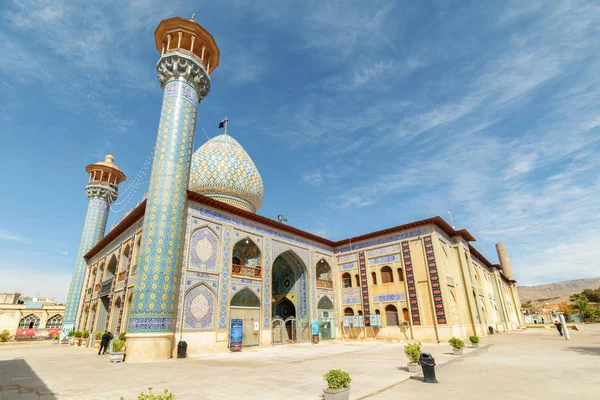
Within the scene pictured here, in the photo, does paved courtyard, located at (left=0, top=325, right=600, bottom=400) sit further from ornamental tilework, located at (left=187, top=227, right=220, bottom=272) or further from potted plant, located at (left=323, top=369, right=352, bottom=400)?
ornamental tilework, located at (left=187, top=227, right=220, bottom=272)

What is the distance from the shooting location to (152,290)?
496 inches

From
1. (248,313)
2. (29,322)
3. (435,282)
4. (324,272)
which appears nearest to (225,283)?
(248,313)

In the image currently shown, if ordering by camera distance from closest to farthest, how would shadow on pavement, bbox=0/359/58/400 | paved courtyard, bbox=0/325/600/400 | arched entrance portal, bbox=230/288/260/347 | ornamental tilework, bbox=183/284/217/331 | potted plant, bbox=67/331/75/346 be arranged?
1. paved courtyard, bbox=0/325/600/400
2. shadow on pavement, bbox=0/359/58/400
3. ornamental tilework, bbox=183/284/217/331
4. arched entrance portal, bbox=230/288/260/347
5. potted plant, bbox=67/331/75/346

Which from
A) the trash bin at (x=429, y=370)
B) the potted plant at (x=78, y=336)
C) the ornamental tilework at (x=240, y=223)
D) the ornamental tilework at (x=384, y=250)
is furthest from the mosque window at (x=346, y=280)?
the potted plant at (x=78, y=336)

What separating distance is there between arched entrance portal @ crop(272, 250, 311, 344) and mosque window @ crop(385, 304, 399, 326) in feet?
16.7

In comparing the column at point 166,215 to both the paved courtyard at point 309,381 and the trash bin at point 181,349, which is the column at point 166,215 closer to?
the trash bin at point 181,349

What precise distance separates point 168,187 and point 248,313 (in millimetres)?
7794

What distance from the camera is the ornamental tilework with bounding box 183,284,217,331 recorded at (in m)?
14.0

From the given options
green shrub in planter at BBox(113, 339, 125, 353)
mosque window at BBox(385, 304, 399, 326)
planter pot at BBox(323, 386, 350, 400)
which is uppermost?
mosque window at BBox(385, 304, 399, 326)

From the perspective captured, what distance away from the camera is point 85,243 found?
2700 cm

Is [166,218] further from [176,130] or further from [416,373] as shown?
[416,373]

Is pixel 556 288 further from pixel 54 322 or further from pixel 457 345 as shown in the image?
pixel 54 322

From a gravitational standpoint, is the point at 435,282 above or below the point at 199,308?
above

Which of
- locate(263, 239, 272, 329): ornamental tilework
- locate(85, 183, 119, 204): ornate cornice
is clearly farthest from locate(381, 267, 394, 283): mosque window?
locate(85, 183, 119, 204): ornate cornice
